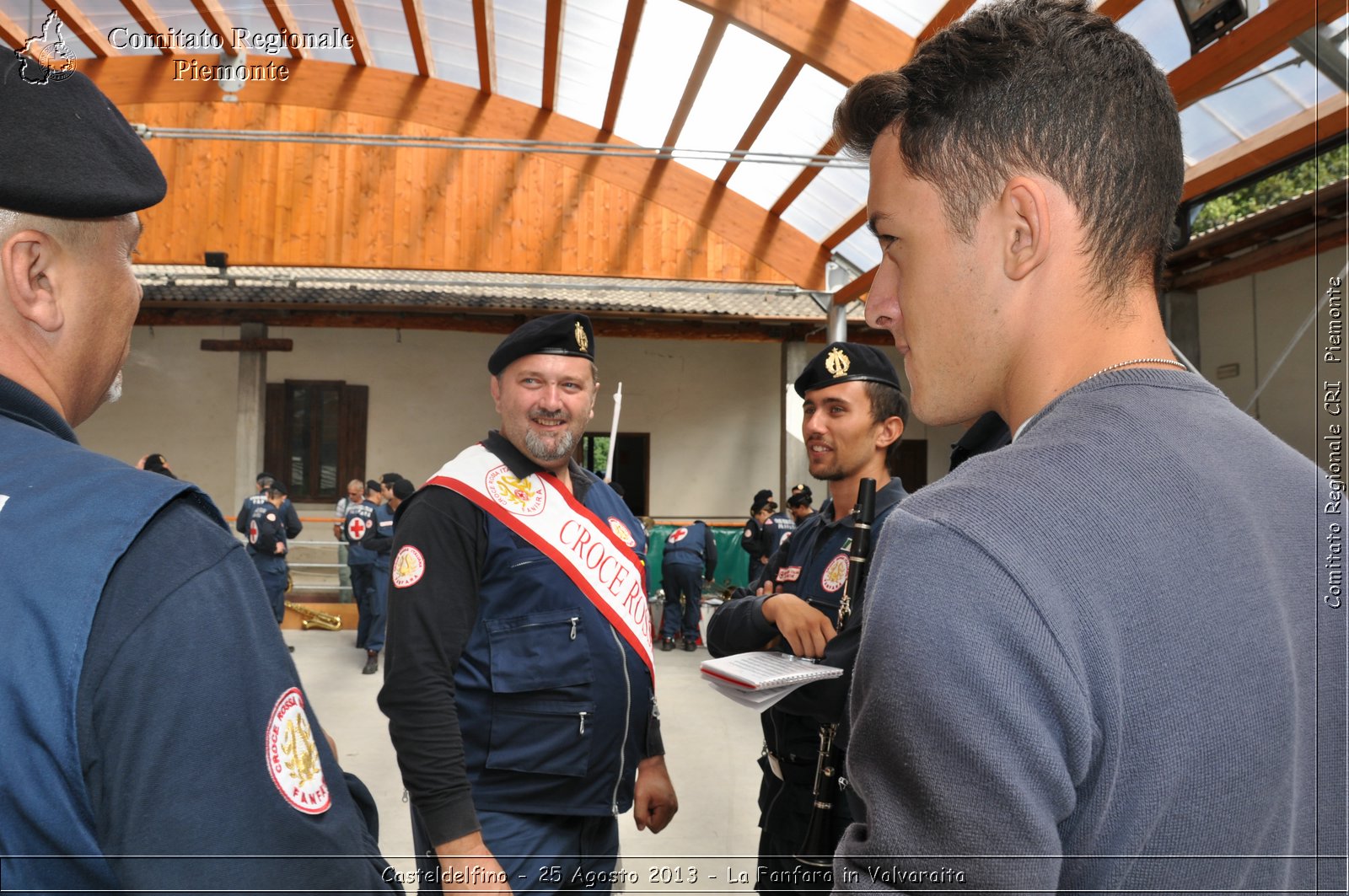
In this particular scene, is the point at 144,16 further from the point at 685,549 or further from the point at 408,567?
the point at 408,567

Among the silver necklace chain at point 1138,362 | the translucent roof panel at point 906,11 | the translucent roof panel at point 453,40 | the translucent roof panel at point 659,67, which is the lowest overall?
the silver necklace chain at point 1138,362

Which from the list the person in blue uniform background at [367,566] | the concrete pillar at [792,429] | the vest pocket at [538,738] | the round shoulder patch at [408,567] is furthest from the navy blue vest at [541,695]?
the concrete pillar at [792,429]

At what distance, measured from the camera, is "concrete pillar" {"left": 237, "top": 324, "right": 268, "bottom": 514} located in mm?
13320

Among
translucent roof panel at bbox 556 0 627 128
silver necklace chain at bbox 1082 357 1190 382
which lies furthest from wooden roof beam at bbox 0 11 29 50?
silver necklace chain at bbox 1082 357 1190 382

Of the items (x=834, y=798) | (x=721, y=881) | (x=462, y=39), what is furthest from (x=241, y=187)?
(x=834, y=798)

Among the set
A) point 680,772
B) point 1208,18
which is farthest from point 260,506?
point 1208,18

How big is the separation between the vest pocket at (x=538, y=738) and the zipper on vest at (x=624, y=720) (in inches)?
4.7

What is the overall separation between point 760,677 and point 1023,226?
1149 millimetres

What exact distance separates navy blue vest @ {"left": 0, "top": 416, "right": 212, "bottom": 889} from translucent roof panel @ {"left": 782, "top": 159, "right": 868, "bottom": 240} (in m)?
9.39

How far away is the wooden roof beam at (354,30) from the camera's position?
9.45m

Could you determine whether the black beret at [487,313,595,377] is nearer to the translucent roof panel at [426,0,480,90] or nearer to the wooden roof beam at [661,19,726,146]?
the wooden roof beam at [661,19,726,146]

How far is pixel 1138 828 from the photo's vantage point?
616mm

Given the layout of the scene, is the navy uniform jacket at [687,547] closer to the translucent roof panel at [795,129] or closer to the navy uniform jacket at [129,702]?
the translucent roof panel at [795,129]

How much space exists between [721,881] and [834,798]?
7.17 ft
